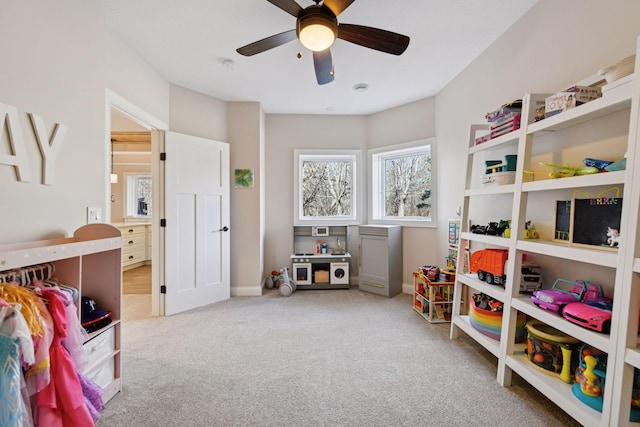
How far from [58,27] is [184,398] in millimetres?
2338

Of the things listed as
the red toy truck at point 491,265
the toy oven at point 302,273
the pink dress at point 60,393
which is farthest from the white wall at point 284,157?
the pink dress at point 60,393

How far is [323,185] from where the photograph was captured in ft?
14.3

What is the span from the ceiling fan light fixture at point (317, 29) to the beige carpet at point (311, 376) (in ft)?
7.30

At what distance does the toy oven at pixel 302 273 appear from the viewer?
12.8ft

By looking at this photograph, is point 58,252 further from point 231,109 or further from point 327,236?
point 327,236

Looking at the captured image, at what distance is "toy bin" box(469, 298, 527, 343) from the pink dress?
8.02 feet

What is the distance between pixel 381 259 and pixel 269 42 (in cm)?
286

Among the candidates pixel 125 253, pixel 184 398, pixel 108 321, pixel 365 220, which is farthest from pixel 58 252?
pixel 125 253

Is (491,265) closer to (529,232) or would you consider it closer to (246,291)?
(529,232)

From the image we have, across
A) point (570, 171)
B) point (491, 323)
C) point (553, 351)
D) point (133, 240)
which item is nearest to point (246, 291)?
point (491, 323)

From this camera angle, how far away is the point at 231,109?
3713mm

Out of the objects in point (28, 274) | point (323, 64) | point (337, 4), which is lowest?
point (28, 274)

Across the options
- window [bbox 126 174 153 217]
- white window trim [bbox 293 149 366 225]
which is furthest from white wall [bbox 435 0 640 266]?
window [bbox 126 174 153 217]

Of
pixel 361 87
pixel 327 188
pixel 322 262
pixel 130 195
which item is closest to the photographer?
pixel 361 87
